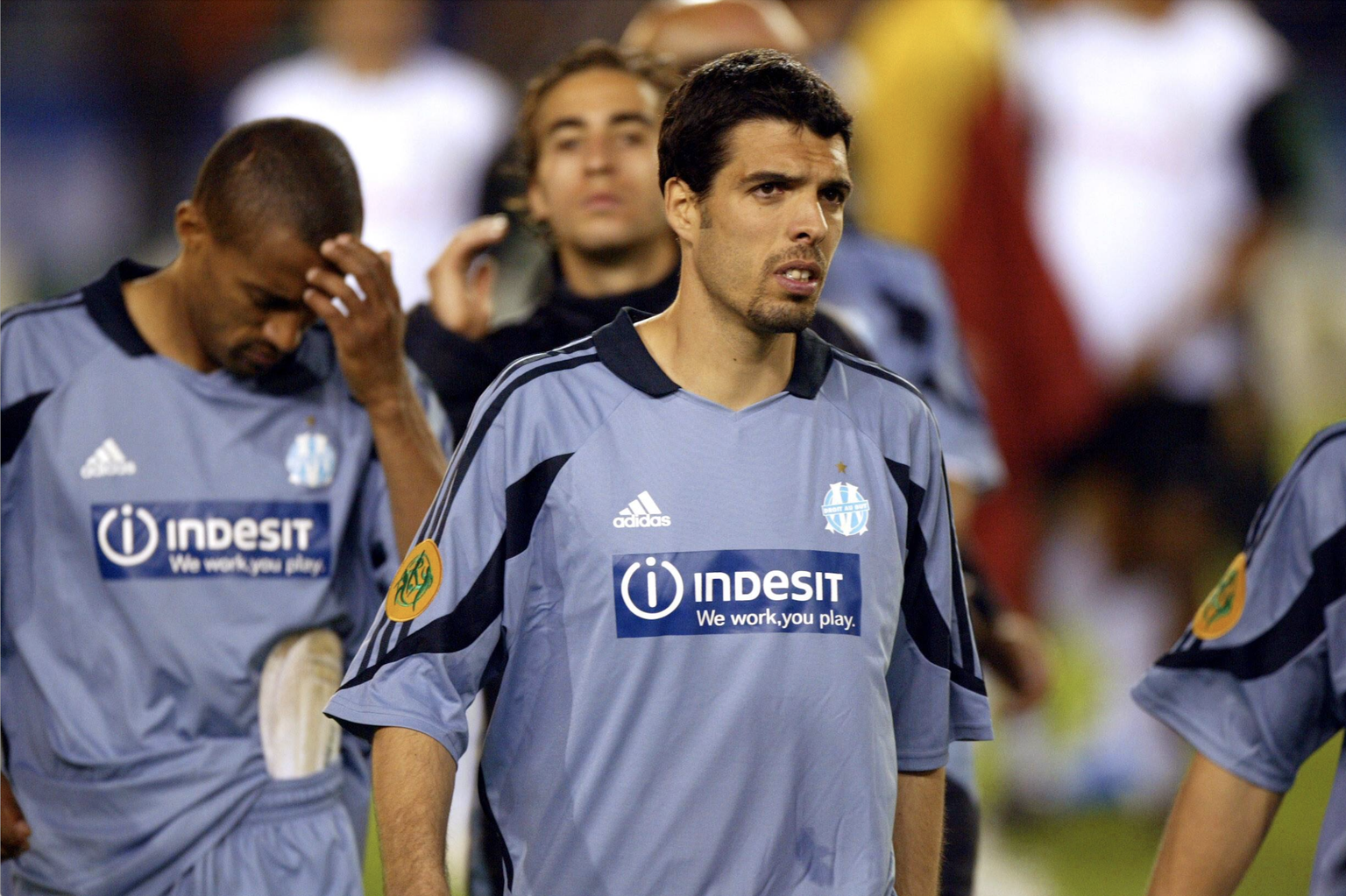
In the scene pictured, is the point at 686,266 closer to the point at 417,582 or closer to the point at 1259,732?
the point at 417,582

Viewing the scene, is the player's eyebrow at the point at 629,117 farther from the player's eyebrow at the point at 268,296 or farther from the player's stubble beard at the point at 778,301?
the player's stubble beard at the point at 778,301

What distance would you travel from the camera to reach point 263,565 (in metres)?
3.04

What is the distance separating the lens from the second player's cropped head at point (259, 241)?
3.01 m

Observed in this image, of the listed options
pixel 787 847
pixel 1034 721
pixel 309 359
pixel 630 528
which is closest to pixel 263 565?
pixel 309 359

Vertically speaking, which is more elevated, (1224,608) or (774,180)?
(774,180)

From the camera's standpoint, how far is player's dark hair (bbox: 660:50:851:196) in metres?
2.49

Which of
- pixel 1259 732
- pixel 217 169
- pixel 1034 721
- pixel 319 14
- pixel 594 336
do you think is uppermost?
pixel 319 14

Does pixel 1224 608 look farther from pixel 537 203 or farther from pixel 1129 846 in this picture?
pixel 1129 846

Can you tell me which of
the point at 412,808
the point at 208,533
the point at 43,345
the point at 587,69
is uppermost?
the point at 587,69

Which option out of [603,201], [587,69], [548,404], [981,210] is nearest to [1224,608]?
[548,404]

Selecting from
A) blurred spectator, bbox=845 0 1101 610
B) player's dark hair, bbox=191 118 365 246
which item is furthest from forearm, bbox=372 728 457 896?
blurred spectator, bbox=845 0 1101 610

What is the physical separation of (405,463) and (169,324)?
51 centimetres

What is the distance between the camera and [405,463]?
3055 mm

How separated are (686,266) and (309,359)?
3.04 feet
